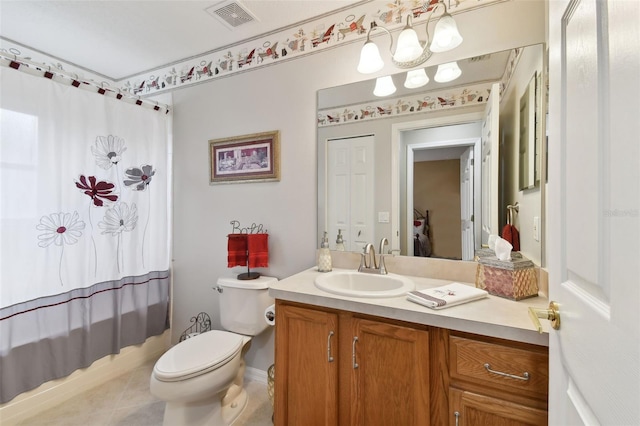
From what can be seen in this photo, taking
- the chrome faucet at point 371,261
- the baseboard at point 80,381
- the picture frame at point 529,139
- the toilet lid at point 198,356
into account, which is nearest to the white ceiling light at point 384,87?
the picture frame at point 529,139

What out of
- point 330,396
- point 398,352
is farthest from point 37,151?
point 398,352

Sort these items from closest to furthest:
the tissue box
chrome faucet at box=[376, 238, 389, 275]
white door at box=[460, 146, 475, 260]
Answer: the tissue box
white door at box=[460, 146, 475, 260]
chrome faucet at box=[376, 238, 389, 275]

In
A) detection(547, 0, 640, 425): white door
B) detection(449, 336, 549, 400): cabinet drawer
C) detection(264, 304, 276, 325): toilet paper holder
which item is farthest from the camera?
detection(264, 304, 276, 325): toilet paper holder

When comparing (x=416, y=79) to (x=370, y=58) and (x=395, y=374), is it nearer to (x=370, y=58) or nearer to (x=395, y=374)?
(x=370, y=58)

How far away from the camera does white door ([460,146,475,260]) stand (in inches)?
56.7

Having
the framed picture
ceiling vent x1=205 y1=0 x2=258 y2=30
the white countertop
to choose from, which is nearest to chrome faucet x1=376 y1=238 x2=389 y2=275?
the white countertop

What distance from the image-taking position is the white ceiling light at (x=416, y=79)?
1517mm

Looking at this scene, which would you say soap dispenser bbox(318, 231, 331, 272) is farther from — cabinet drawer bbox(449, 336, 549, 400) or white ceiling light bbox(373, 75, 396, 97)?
white ceiling light bbox(373, 75, 396, 97)

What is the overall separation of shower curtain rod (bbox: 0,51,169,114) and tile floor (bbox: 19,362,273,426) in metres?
2.01

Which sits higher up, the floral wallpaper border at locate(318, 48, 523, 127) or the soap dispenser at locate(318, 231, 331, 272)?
the floral wallpaper border at locate(318, 48, 523, 127)

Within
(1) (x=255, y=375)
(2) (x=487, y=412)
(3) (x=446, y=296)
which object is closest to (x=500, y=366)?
(2) (x=487, y=412)

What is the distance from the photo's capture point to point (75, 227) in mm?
1806

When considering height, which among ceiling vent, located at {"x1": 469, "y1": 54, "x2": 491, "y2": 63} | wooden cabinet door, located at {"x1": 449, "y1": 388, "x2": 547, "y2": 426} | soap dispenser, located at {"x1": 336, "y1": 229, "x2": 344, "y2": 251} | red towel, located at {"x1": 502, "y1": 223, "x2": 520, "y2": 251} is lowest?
wooden cabinet door, located at {"x1": 449, "y1": 388, "x2": 547, "y2": 426}

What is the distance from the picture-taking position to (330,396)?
1.23 meters
